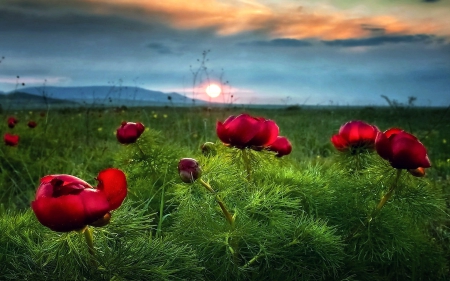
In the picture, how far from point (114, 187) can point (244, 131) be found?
22.0 inches

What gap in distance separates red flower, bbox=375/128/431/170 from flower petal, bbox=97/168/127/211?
81 cm

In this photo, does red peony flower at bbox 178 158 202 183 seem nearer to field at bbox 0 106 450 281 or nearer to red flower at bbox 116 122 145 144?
field at bbox 0 106 450 281

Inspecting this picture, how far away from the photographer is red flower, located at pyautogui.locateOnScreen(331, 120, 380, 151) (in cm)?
181

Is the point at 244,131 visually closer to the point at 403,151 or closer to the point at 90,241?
the point at 403,151

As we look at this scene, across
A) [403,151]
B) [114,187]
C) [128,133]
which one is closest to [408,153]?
[403,151]

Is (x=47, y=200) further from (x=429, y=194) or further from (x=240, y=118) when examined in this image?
(x=429, y=194)

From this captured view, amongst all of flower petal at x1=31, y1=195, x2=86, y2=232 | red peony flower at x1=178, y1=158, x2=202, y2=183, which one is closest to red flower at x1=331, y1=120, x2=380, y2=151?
red peony flower at x1=178, y1=158, x2=202, y2=183

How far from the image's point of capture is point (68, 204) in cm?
96

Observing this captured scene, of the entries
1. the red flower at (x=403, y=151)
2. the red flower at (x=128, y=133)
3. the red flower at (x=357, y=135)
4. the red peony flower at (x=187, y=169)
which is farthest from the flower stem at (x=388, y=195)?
the red flower at (x=128, y=133)

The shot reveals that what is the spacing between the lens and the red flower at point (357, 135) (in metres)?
1.81

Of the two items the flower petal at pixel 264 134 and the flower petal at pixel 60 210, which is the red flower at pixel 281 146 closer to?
the flower petal at pixel 264 134

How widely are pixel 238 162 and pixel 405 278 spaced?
0.74 meters

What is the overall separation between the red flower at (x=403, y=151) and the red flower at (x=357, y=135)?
12.5 inches

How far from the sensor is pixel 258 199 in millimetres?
1442
